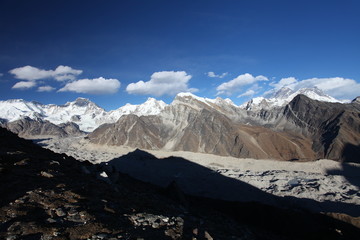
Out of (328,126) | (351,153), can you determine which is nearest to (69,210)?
(351,153)

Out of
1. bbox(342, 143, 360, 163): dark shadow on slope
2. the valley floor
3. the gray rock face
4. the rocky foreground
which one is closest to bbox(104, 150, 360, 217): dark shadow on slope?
A: the valley floor

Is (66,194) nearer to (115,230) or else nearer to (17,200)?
(17,200)

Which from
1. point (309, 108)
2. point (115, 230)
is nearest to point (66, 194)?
point (115, 230)

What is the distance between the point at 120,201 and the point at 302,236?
17714mm

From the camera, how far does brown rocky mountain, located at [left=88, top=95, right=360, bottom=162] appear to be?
87.8 m

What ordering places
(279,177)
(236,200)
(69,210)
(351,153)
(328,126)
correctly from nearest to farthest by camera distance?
(69,210) < (236,200) < (279,177) < (351,153) < (328,126)

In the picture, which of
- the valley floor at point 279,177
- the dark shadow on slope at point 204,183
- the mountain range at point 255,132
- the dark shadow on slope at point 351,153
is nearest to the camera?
the dark shadow on slope at point 204,183

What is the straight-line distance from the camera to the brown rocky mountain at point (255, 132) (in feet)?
288

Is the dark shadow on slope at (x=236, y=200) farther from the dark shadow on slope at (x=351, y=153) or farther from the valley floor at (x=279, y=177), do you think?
the dark shadow on slope at (x=351, y=153)

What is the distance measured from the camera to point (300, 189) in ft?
154

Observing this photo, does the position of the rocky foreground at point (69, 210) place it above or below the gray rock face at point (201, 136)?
below

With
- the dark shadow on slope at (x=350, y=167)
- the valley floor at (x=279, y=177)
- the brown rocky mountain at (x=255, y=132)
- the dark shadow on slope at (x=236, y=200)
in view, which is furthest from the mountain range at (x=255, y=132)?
the dark shadow on slope at (x=236, y=200)

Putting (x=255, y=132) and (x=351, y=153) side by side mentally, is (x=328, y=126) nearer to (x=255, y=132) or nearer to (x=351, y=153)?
(x=351, y=153)

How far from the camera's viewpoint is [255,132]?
328ft
